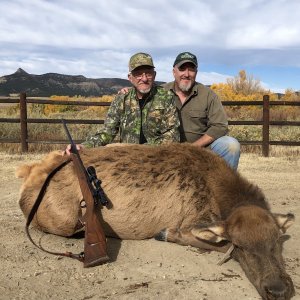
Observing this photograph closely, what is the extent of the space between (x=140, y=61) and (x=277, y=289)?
3.75 metres

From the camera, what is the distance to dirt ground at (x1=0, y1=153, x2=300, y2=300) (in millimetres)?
3654

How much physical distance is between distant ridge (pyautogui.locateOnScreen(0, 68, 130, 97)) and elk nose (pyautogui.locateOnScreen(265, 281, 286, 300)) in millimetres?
61509

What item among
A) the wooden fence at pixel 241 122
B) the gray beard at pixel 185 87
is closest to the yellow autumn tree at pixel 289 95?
the wooden fence at pixel 241 122

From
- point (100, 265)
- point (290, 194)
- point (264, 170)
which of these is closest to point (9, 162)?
point (264, 170)

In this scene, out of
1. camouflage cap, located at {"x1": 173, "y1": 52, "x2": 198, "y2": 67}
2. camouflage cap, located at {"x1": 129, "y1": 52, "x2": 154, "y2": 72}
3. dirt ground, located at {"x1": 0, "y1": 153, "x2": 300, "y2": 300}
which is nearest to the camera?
dirt ground, located at {"x1": 0, "y1": 153, "x2": 300, "y2": 300}

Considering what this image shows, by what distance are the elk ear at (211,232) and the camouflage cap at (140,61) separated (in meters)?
→ 2.79

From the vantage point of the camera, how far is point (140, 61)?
20.0ft

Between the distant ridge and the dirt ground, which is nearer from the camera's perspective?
the dirt ground

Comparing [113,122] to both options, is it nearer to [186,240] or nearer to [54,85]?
[186,240]

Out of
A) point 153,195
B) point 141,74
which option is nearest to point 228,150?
point 141,74

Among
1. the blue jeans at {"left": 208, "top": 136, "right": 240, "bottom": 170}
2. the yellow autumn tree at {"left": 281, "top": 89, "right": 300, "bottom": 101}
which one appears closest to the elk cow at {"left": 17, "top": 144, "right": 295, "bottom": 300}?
the blue jeans at {"left": 208, "top": 136, "right": 240, "bottom": 170}

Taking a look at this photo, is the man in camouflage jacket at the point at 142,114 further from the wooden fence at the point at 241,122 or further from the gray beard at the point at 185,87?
→ the wooden fence at the point at 241,122

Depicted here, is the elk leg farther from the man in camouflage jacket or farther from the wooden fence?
the wooden fence

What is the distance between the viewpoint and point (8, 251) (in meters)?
4.53
